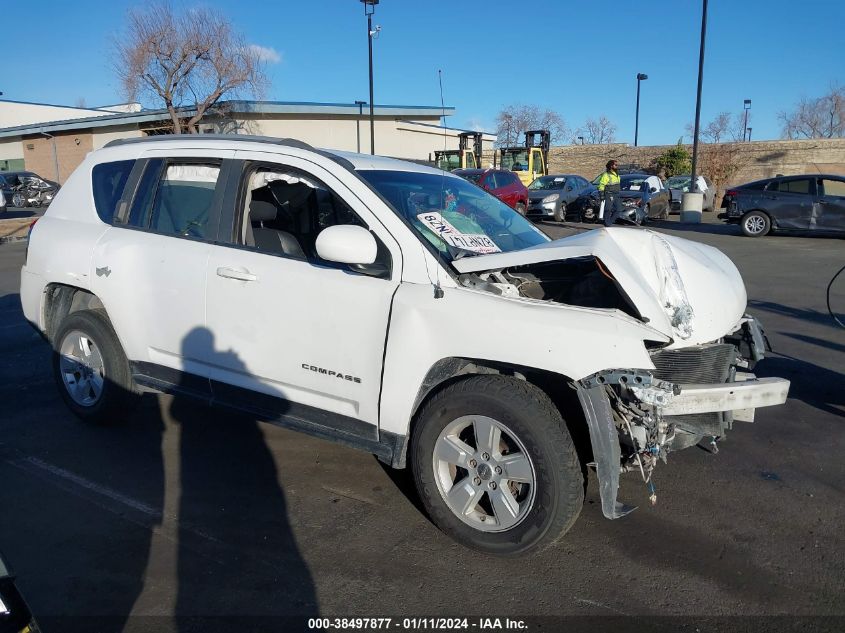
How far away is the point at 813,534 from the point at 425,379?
221 centimetres

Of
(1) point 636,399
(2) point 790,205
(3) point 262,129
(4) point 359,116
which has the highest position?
(4) point 359,116

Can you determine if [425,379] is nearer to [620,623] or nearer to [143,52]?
[620,623]

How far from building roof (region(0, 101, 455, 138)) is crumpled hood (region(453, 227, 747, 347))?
103 feet

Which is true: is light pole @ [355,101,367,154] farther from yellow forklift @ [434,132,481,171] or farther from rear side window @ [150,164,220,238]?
rear side window @ [150,164,220,238]

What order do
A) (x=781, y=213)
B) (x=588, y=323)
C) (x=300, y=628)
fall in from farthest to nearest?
1. (x=781, y=213)
2. (x=588, y=323)
3. (x=300, y=628)

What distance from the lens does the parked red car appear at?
20328 mm

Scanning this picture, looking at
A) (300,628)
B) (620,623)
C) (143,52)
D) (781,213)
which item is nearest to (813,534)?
(620,623)

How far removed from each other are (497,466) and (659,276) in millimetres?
1253

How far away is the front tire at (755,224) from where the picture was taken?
18.1 metres

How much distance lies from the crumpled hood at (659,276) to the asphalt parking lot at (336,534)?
1.09m

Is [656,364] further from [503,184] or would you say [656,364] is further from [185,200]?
[503,184]

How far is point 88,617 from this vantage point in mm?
2916

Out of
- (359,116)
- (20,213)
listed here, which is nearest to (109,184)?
(20,213)

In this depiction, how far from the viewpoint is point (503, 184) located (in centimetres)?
2112
